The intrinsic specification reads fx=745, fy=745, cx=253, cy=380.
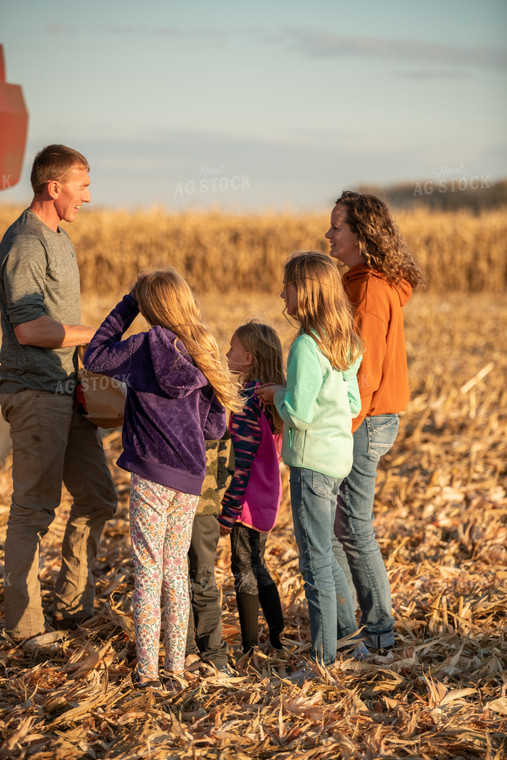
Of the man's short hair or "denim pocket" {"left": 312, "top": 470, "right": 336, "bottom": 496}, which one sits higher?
the man's short hair

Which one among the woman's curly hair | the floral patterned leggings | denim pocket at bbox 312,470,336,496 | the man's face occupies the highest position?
the man's face

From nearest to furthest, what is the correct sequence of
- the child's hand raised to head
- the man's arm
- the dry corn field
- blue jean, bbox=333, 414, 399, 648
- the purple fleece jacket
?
the purple fleece jacket < the child's hand raised to head < the man's arm < blue jean, bbox=333, 414, 399, 648 < the dry corn field

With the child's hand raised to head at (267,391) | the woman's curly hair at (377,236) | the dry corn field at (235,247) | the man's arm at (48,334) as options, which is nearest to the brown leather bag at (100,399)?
the man's arm at (48,334)

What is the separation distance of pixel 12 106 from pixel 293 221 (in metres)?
16.8

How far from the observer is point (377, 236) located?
3.22m

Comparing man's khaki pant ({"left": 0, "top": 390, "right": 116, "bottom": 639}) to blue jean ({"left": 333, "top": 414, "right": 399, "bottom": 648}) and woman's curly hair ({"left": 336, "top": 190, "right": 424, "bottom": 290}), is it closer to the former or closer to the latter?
blue jean ({"left": 333, "top": 414, "right": 399, "bottom": 648})

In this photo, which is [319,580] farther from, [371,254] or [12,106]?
[12,106]

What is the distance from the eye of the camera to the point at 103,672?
313 centimetres

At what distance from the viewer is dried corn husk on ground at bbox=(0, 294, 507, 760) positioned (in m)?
2.66

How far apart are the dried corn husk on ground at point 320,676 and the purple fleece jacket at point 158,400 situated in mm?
875

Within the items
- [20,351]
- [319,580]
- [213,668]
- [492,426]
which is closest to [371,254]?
[319,580]

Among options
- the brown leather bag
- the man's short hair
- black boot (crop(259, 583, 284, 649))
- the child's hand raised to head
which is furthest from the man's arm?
black boot (crop(259, 583, 284, 649))

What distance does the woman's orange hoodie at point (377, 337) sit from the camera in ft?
10.6

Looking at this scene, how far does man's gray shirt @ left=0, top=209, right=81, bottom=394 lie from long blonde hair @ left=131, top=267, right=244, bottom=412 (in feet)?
1.89
